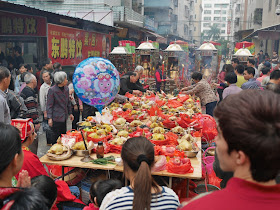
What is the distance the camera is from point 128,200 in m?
1.94

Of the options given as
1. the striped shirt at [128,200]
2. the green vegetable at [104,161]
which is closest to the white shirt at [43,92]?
the green vegetable at [104,161]

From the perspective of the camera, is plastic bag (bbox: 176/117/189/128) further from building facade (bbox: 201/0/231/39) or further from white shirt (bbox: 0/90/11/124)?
building facade (bbox: 201/0/231/39)

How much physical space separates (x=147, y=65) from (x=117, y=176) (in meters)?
9.01

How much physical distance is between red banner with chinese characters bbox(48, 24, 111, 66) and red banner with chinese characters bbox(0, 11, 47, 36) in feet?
1.24

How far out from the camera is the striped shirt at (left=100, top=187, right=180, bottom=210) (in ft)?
6.35

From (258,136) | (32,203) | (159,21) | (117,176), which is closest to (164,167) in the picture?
(117,176)

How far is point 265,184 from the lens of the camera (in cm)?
103

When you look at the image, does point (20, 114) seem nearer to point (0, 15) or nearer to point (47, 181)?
point (47, 181)

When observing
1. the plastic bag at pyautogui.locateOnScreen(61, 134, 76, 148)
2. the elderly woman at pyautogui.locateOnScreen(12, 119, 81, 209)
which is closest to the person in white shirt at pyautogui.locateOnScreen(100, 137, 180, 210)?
the elderly woman at pyautogui.locateOnScreen(12, 119, 81, 209)

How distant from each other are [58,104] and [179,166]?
9.84 feet

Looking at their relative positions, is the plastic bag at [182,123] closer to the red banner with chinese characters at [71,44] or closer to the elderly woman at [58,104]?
the elderly woman at [58,104]

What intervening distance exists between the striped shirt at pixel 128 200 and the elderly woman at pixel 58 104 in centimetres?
356

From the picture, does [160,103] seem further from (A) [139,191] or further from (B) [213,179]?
(A) [139,191]

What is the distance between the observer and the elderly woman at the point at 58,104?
17.0ft
